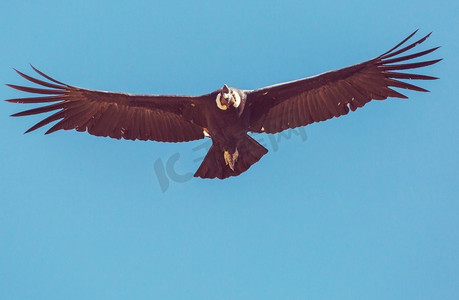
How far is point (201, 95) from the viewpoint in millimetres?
15961

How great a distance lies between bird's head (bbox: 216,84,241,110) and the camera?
15.4 m

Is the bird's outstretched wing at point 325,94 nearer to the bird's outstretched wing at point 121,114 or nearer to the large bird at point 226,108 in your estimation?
the large bird at point 226,108

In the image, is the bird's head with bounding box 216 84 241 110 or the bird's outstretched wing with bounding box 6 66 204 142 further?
the bird's outstretched wing with bounding box 6 66 204 142

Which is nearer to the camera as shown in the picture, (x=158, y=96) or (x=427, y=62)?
(x=427, y=62)

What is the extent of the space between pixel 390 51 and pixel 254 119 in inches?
99.1

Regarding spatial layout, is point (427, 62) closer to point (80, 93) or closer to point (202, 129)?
point (202, 129)

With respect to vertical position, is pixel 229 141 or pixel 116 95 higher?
pixel 116 95

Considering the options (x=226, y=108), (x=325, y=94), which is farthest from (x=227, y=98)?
(x=325, y=94)

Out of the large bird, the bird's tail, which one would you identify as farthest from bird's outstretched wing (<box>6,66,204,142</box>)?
the bird's tail

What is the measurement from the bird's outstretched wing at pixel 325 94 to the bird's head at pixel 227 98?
1.82 feet

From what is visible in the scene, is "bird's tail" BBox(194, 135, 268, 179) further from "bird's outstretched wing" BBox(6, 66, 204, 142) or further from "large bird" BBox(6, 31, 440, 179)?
"bird's outstretched wing" BBox(6, 66, 204, 142)

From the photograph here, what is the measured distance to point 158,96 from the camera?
53.6 ft

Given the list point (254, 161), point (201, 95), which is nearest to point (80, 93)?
point (201, 95)

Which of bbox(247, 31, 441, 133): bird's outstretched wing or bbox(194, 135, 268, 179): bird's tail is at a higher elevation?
bbox(247, 31, 441, 133): bird's outstretched wing
